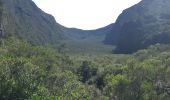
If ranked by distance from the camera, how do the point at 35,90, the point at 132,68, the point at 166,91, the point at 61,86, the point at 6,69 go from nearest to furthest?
the point at 35,90, the point at 6,69, the point at 61,86, the point at 166,91, the point at 132,68

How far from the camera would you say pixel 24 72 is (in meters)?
94.9

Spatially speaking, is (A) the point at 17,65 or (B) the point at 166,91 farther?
(B) the point at 166,91

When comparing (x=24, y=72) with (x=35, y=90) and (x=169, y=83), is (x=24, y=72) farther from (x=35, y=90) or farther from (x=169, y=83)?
(x=169, y=83)

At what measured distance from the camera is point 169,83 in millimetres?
143625

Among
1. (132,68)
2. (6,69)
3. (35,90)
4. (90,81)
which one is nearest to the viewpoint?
(35,90)

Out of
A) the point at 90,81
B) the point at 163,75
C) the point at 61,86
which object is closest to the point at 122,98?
the point at 163,75

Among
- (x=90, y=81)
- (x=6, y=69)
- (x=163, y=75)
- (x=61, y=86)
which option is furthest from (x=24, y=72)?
(x=90, y=81)

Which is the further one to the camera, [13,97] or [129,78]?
[129,78]

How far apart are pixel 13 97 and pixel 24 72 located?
346 inches

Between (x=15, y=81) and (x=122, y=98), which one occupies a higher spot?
(x=15, y=81)

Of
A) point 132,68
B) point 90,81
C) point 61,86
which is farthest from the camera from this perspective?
point 90,81

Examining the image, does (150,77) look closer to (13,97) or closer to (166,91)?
(166,91)

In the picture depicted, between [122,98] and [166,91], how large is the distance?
14.1m

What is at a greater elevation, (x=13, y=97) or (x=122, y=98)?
(x=13, y=97)
